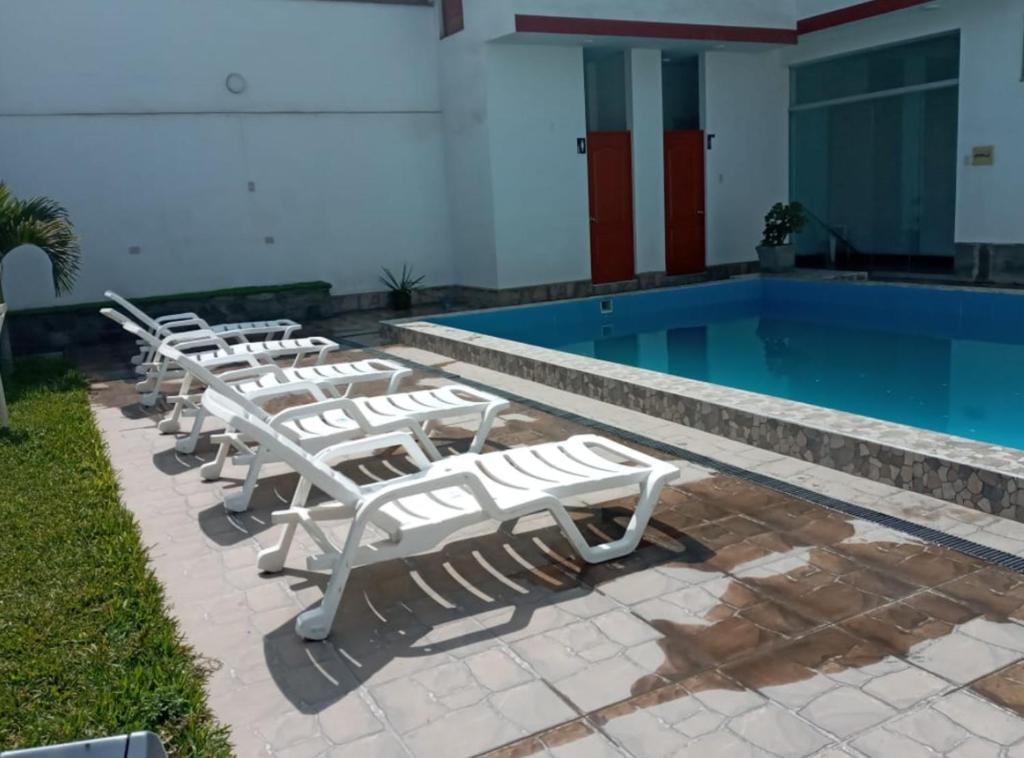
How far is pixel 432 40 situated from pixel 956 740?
43.8ft

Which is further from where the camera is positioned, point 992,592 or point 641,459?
point 641,459

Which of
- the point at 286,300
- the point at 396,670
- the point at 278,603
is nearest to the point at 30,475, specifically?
the point at 278,603

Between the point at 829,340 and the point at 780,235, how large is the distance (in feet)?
13.5

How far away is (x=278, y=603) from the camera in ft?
12.2

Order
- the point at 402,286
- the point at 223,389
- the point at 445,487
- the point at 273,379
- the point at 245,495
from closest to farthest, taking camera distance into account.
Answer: the point at 445,487, the point at 245,495, the point at 223,389, the point at 273,379, the point at 402,286

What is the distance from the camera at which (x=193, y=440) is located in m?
6.03

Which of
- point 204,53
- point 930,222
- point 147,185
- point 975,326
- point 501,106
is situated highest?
point 204,53

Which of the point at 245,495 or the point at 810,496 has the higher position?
the point at 245,495

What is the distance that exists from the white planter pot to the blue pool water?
2.77 ft

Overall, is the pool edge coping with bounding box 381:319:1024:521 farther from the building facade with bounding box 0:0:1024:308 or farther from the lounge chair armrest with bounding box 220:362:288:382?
the building facade with bounding box 0:0:1024:308

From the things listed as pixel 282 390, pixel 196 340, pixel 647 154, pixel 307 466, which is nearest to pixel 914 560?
pixel 307 466

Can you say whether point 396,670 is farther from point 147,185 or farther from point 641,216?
point 641,216

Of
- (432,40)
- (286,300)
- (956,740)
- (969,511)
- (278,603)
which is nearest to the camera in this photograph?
(956,740)

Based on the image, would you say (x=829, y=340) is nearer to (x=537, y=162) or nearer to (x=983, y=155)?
(x=983, y=155)
